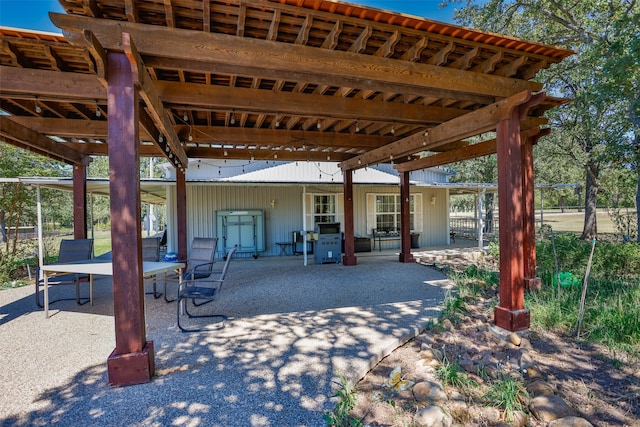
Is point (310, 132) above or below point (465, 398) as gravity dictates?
above

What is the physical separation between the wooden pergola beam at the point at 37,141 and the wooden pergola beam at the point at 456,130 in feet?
17.5

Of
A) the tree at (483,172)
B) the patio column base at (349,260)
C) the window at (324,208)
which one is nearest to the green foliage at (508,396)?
the patio column base at (349,260)

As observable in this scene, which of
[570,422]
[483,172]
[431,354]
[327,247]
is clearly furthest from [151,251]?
[483,172]

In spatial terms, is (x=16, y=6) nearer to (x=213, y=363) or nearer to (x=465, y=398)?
(x=213, y=363)

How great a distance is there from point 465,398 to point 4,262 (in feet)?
29.7

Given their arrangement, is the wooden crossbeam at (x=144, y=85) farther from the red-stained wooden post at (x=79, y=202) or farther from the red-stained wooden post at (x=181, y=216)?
the red-stained wooden post at (x=79, y=202)

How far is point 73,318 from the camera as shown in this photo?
161 inches

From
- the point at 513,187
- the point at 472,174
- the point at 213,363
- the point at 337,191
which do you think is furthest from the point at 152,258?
the point at 472,174

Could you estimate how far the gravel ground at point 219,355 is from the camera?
2180mm

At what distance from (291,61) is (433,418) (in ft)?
9.24

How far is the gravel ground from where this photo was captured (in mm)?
2180

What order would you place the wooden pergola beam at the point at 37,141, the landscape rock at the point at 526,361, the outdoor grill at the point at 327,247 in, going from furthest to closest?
the outdoor grill at the point at 327,247 → the wooden pergola beam at the point at 37,141 → the landscape rock at the point at 526,361

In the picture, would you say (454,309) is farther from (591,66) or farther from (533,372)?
(591,66)

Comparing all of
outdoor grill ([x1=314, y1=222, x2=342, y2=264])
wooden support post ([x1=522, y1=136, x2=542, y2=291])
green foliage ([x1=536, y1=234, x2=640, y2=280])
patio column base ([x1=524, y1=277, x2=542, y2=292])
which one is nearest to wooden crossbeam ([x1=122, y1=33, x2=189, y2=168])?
outdoor grill ([x1=314, y1=222, x2=342, y2=264])
